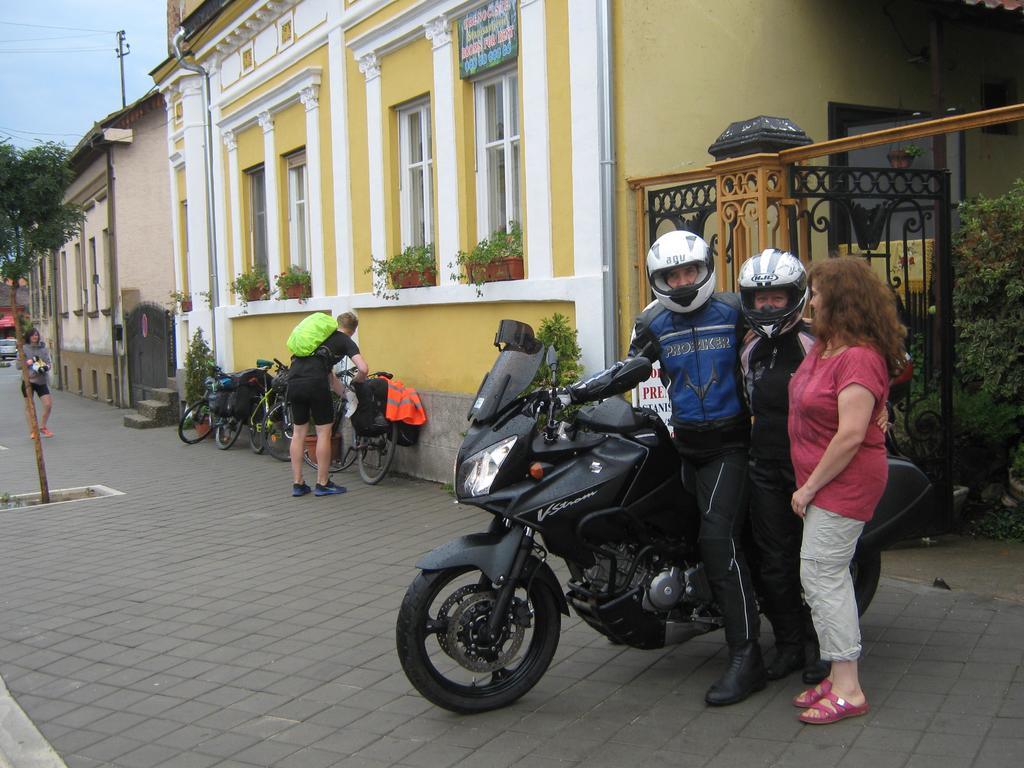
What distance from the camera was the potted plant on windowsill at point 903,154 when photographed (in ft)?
28.9

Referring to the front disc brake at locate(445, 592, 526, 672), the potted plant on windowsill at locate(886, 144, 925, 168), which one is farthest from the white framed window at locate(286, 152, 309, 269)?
the front disc brake at locate(445, 592, 526, 672)

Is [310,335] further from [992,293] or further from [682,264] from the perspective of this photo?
[682,264]

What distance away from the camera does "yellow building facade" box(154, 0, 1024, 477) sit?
801cm

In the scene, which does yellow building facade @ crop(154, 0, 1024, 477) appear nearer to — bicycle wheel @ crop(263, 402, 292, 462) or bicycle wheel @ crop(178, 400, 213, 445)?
bicycle wheel @ crop(178, 400, 213, 445)

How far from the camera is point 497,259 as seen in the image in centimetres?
921

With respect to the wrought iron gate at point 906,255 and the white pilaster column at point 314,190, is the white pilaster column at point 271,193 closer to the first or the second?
the white pilaster column at point 314,190

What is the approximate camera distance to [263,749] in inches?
162

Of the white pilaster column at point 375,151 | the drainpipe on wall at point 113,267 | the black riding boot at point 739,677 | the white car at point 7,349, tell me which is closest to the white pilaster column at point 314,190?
the white pilaster column at point 375,151

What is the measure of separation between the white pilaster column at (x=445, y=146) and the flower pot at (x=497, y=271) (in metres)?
0.65

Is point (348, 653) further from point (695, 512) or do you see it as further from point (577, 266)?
point (577, 266)

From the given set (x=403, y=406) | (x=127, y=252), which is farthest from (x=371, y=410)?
(x=127, y=252)

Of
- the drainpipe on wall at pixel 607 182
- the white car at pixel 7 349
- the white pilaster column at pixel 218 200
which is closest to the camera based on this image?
the drainpipe on wall at pixel 607 182

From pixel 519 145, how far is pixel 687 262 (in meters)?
5.48

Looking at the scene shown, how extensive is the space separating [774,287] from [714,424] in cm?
58
